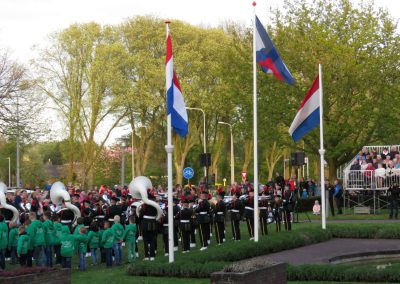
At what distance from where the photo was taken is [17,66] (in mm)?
45844

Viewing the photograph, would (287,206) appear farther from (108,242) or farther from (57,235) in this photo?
(57,235)

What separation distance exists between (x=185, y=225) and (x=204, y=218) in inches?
44.1

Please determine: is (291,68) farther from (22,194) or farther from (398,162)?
(22,194)

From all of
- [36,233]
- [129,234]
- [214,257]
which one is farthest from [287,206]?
[36,233]

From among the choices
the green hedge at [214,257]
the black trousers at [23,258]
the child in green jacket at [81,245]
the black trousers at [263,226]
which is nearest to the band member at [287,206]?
the black trousers at [263,226]

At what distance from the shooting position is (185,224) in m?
24.5

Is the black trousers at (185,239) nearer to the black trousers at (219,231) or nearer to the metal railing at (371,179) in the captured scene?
the black trousers at (219,231)

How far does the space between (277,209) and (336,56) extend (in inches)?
608

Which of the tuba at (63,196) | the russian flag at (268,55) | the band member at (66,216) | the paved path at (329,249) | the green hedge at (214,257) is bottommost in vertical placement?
the paved path at (329,249)

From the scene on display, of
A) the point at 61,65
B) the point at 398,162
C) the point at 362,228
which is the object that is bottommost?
the point at 362,228

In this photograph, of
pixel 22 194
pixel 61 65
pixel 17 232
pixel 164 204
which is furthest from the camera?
pixel 61 65

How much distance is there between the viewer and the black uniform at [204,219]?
25422 millimetres

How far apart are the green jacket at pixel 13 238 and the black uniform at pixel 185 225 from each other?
486 cm

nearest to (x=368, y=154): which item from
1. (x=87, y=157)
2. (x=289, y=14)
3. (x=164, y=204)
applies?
(x=289, y=14)
